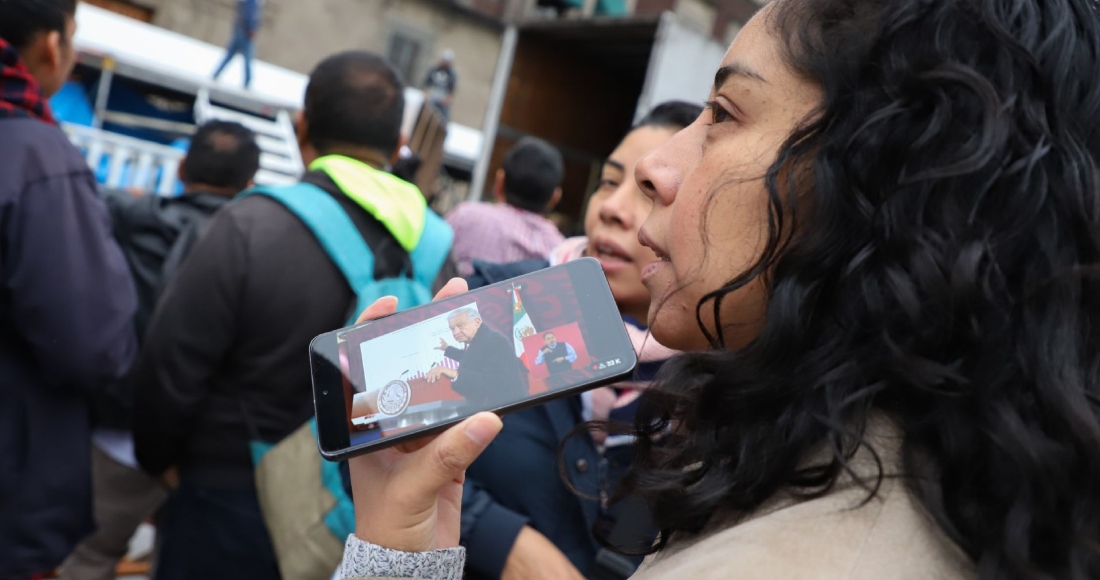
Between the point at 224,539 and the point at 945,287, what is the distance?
2.00 metres

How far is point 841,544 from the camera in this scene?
75 centimetres

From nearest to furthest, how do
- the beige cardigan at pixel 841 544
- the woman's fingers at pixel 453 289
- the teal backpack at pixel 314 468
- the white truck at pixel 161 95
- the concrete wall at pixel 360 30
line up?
the beige cardigan at pixel 841 544 → the woman's fingers at pixel 453 289 → the teal backpack at pixel 314 468 → the white truck at pixel 161 95 → the concrete wall at pixel 360 30

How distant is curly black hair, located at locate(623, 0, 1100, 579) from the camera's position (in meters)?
0.77

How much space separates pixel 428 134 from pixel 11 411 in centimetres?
362

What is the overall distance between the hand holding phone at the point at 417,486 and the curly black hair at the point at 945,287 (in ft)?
0.83

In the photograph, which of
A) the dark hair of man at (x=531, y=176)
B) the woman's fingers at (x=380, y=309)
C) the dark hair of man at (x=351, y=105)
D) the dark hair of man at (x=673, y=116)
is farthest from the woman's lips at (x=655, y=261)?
the dark hair of man at (x=531, y=176)

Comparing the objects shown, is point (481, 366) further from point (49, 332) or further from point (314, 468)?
point (49, 332)

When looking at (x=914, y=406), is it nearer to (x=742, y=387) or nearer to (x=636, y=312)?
(x=742, y=387)

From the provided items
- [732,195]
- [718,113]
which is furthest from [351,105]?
[732,195]

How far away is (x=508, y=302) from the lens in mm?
1226

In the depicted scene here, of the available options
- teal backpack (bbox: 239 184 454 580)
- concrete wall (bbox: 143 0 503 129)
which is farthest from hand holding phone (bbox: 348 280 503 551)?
concrete wall (bbox: 143 0 503 129)

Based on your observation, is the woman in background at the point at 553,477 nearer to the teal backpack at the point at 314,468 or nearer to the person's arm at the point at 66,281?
the teal backpack at the point at 314,468

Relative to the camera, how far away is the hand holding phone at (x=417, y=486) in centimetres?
106

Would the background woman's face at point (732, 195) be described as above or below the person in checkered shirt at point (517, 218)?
above
